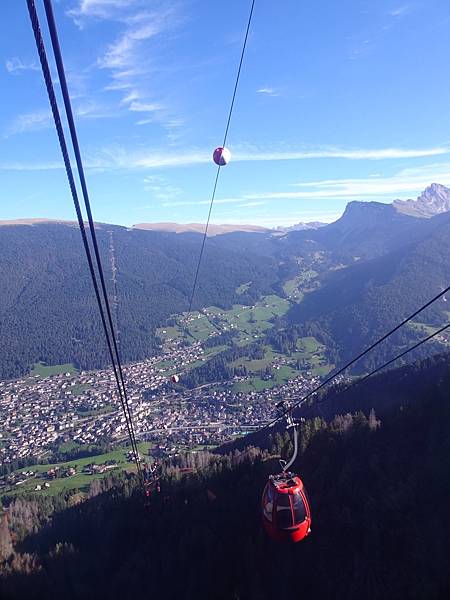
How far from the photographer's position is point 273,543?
124ft

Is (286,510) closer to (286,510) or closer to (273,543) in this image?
(286,510)

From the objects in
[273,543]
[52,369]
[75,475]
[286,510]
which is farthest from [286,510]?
[52,369]

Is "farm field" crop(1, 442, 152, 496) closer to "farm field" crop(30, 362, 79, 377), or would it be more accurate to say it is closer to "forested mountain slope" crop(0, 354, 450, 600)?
"forested mountain slope" crop(0, 354, 450, 600)

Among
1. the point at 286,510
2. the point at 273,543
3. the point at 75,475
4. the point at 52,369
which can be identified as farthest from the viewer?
the point at 52,369

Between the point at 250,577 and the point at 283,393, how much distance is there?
88.2 meters

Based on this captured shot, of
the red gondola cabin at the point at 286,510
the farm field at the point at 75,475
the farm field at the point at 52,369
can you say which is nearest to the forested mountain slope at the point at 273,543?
the red gondola cabin at the point at 286,510

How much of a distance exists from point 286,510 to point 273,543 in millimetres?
26669

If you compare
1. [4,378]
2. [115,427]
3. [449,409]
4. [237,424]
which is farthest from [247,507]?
[4,378]

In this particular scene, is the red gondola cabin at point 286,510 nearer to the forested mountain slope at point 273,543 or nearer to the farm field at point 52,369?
the forested mountain slope at point 273,543

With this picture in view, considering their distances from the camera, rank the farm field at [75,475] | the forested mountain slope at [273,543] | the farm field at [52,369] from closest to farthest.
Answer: the forested mountain slope at [273,543]
the farm field at [75,475]
the farm field at [52,369]

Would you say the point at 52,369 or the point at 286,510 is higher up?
the point at 286,510

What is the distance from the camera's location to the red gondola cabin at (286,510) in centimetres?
1480

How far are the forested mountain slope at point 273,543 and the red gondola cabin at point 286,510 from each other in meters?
15.4

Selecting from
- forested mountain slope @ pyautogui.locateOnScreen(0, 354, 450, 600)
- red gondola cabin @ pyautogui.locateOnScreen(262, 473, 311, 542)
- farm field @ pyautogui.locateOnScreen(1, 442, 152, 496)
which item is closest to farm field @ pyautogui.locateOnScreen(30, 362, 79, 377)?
farm field @ pyautogui.locateOnScreen(1, 442, 152, 496)
